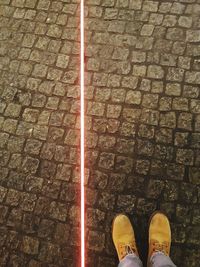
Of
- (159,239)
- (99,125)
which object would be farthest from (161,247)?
(99,125)

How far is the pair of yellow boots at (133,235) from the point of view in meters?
4.16

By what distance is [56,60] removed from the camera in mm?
5293

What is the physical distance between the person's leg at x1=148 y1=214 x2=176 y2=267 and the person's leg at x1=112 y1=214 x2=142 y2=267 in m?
0.17

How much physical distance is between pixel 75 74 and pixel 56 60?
1.21ft

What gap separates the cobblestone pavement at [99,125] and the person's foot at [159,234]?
0.31 ft

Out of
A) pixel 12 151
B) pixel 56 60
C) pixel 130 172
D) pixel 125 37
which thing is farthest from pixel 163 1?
pixel 12 151

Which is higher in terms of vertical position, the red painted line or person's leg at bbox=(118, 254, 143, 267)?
the red painted line

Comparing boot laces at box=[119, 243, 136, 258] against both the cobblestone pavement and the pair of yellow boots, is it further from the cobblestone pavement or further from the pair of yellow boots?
the cobblestone pavement

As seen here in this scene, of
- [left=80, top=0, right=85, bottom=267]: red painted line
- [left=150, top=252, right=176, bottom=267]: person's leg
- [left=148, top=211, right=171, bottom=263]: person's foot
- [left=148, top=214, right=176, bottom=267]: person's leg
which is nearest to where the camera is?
[left=150, top=252, right=176, bottom=267]: person's leg

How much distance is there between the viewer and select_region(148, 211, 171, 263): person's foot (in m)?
4.15

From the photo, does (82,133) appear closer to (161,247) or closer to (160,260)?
(161,247)

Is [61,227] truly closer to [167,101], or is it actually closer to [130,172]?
[130,172]

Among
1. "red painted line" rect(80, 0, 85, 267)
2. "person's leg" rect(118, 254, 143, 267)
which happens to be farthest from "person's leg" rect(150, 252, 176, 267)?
"red painted line" rect(80, 0, 85, 267)

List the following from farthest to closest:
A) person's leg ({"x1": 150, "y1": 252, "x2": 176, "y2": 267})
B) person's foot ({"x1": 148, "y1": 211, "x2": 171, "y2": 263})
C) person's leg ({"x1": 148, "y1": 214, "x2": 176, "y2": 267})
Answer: person's foot ({"x1": 148, "y1": 211, "x2": 171, "y2": 263}) → person's leg ({"x1": 148, "y1": 214, "x2": 176, "y2": 267}) → person's leg ({"x1": 150, "y1": 252, "x2": 176, "y2": 267})
